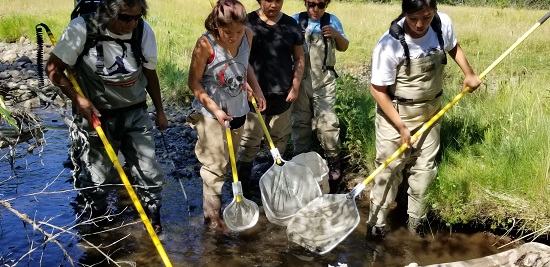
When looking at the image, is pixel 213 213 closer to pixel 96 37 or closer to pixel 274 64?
pixel 274 64

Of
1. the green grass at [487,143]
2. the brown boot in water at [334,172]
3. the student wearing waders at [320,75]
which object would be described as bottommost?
the brown boot in water at [334,172]

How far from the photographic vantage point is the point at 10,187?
17.6ft

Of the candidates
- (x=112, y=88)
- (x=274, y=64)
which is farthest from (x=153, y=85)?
(x=274, y=64)

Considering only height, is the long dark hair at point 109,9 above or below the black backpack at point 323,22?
above

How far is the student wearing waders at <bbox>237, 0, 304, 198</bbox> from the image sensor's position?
4320 mm

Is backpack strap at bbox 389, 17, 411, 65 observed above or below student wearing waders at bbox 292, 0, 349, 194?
above

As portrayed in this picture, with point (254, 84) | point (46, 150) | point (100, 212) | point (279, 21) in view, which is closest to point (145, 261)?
point (100, 212)

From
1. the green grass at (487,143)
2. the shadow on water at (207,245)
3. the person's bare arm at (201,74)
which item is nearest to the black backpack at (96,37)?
the person's bare arm at (201,74)

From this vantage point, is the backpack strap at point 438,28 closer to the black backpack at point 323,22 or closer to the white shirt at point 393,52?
the white shirt at point 393,52

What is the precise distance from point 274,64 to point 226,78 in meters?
0.63

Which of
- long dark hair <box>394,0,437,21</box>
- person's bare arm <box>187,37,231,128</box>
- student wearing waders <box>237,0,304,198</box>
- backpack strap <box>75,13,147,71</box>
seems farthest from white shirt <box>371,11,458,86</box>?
backpack strap <box>75,13,147,71</box>

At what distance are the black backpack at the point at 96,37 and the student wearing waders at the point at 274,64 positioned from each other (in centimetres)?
98

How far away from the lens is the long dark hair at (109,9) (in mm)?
3379

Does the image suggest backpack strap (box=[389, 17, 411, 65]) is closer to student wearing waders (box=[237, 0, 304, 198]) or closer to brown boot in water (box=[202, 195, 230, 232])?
student wearing waders (box=[237, 0, 304, 198])
